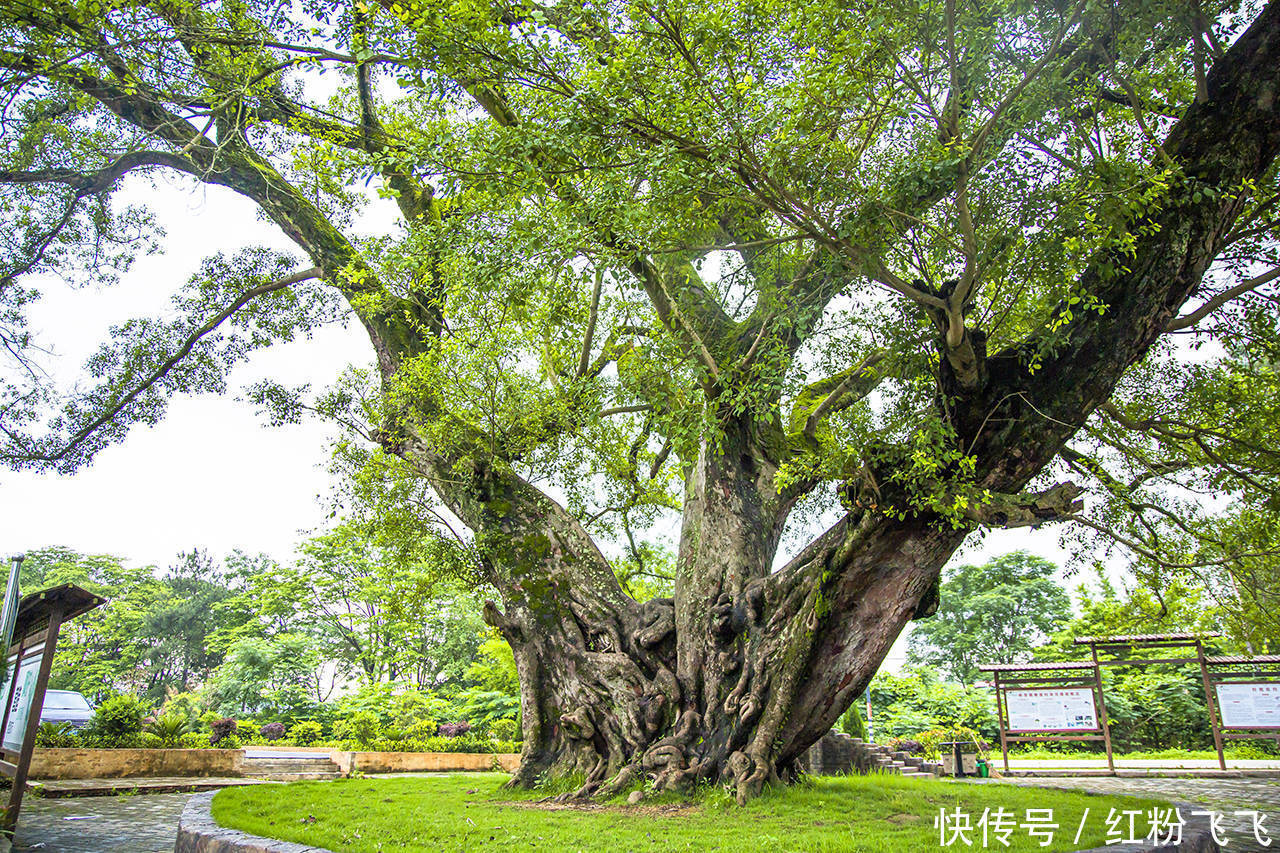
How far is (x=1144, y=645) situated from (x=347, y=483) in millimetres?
12711

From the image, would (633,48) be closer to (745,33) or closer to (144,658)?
(745,33)

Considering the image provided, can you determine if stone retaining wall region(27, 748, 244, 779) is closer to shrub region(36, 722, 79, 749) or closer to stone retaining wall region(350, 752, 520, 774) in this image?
shrub region(36, 722, 79, 749)

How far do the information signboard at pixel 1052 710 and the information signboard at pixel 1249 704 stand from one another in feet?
6.37

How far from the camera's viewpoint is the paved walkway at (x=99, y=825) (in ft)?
18.3

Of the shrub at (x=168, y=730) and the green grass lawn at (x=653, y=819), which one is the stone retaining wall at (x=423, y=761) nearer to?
the shrub at (x=168, y=730)

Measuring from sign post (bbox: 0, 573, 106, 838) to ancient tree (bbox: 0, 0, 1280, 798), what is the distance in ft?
9.86

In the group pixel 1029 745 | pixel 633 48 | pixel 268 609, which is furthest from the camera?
pixel 268 609

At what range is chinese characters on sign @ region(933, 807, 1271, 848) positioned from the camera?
184 inches

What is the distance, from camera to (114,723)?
11.0m

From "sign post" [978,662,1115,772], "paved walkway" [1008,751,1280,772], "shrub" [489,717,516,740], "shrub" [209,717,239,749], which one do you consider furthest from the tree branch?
"shrub" [489,717,516,740]

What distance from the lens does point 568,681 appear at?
27.4 feet

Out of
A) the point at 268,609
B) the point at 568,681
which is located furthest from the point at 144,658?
the point at 568,681

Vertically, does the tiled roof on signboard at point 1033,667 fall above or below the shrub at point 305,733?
above

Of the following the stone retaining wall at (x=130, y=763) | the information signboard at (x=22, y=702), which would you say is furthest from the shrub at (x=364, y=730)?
the information signboard at (x=22, y=702)
